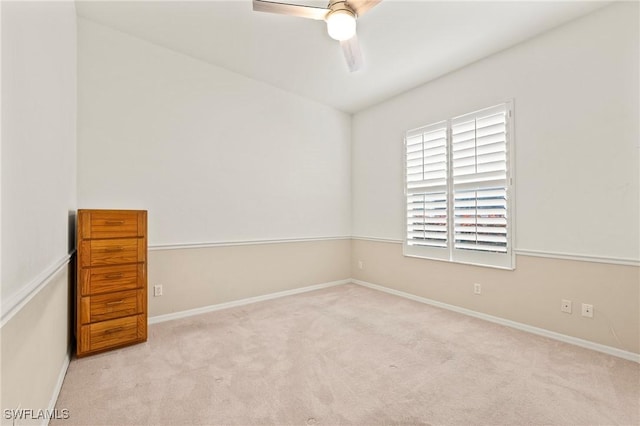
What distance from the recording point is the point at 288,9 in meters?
2.00

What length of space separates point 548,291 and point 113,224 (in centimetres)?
393

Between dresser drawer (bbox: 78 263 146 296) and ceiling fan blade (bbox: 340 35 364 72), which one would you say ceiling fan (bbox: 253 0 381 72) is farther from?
dresser drawer (bbox: 78 263 146 296)

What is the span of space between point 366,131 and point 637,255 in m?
3.45

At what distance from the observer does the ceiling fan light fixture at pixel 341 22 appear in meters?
2.00

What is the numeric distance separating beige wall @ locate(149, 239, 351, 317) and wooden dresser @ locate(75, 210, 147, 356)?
567 millimetres

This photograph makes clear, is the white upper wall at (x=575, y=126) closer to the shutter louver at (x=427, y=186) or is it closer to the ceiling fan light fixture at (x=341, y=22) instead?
the shutter louver at (x=427, y=186)

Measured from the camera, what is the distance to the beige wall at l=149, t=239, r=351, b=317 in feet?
10.6

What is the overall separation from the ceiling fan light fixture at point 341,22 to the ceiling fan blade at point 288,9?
0.25 feet

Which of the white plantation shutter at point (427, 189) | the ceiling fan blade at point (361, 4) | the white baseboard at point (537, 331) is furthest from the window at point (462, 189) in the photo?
the ceiling fan blade at point (361, 4)

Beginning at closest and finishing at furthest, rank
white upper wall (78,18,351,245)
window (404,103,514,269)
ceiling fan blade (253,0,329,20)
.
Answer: ceiling fan blade (253,0,329,20), white upper wall (78,18,351,245), window (404,103,514,269)

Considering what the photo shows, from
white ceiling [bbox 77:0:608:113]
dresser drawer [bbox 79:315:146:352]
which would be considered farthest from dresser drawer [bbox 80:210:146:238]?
white ceiling [bbox 77:0:608:113]

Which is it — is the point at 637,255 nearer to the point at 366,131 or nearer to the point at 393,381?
the point at 393,381

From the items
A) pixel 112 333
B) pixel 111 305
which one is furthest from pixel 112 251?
pixel 112 333

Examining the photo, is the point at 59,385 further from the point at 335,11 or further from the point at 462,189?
the point at 462,189
